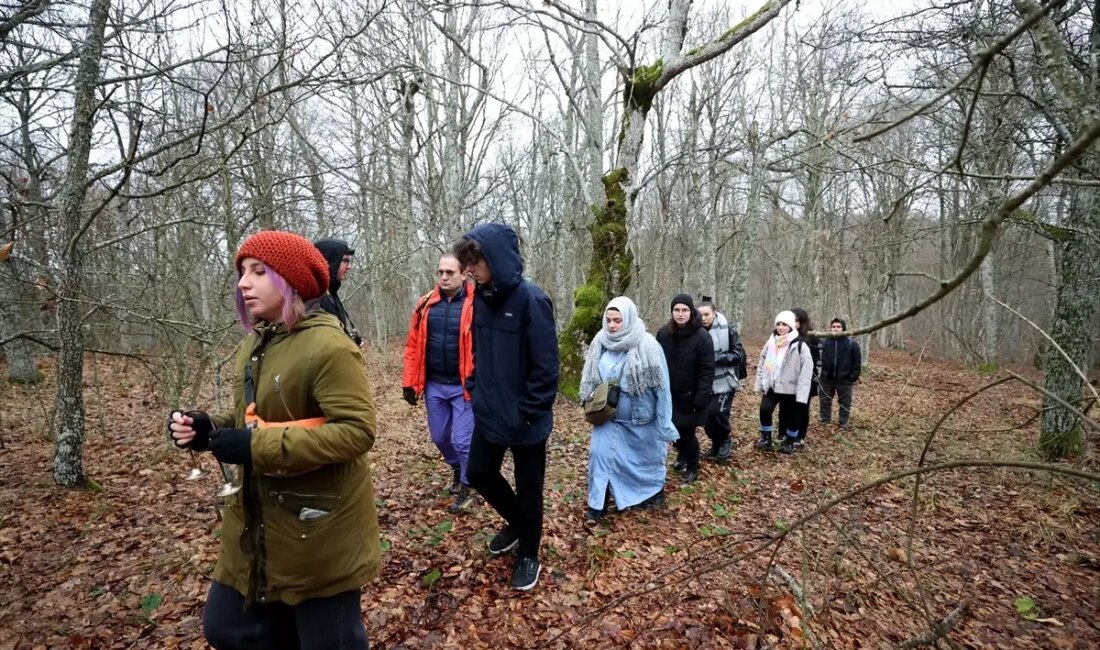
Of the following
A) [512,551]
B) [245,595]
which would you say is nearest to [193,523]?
[512,551]

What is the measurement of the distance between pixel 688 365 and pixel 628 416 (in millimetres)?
1050

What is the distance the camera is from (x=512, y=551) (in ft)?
11.6

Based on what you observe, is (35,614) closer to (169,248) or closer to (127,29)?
(127,29)

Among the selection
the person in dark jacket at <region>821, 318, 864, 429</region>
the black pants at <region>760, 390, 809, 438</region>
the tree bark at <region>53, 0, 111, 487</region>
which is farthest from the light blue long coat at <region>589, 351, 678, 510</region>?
the person in dark jacket at <region>821, 318, 864, 429</region>

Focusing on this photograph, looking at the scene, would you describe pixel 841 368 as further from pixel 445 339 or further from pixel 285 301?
pixel 285 301

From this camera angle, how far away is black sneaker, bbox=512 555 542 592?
10.4 feet

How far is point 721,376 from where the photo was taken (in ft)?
18.6

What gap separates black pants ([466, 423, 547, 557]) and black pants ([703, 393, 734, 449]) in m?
2.92

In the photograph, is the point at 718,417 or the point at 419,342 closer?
the point at 419,342

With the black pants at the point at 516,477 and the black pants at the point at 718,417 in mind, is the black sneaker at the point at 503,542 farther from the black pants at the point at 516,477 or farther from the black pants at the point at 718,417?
the black pants at the point at 718,417

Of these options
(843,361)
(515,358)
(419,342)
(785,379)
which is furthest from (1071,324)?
(419,342)

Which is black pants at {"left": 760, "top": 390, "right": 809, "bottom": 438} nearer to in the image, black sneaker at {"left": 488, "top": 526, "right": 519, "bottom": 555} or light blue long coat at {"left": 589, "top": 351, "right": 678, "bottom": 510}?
light blue long coat at {"left": 589, "top": 351, "right": 678, "bottom": 510}

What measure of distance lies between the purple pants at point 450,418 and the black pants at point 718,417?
2723 millimetres

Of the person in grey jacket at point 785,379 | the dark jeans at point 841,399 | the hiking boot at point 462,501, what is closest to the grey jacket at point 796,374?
the person in grey jacket at point 785,379
